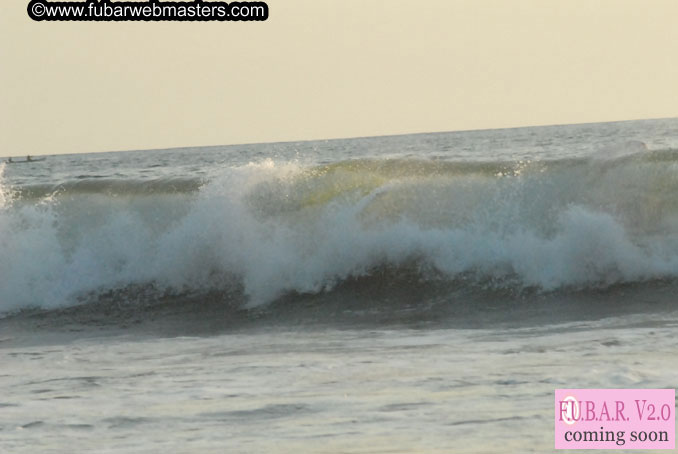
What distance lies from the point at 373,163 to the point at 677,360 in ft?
27.8

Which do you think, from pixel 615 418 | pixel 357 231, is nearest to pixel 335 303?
pixel 357 231

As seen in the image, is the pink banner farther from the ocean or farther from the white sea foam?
the white sea foam

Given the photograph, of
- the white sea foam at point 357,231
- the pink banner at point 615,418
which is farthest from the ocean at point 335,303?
the pink banner at point 615,418

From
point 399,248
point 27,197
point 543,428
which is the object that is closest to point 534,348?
point 543,428

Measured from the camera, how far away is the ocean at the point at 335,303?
6211 millimetres

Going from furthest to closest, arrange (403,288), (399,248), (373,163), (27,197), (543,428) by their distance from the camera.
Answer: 1. (27,197)
2. (373,163)
3. (399,248)
4. (403,288)
5. (543,428)

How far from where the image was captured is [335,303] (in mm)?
11961

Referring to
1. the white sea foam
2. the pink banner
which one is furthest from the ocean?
the pink banner

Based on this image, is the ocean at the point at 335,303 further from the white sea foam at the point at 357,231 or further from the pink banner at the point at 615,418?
the pink banner at the point at 615,418

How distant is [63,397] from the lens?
7156mm

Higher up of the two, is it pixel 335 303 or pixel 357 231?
pixel 357 231

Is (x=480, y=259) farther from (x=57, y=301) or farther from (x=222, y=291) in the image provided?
(x=57, y=301)

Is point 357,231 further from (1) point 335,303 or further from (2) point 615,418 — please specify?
(2) point 615,418

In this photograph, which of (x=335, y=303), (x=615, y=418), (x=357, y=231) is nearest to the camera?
(x=615, y=418)
